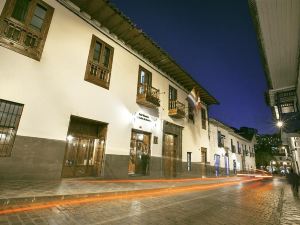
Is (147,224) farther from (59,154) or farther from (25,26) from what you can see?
(25,26)

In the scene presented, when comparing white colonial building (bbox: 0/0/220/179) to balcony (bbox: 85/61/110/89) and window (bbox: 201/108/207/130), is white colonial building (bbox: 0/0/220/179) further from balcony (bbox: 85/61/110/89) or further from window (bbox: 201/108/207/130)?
window (bbox: 201/108/207/130)

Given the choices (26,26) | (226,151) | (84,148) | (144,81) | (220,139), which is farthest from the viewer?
(226,151)

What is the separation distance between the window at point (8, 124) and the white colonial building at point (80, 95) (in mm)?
28

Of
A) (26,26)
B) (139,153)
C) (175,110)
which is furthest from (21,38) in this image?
(175,110)

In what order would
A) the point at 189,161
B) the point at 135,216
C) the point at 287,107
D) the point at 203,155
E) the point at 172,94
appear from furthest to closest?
the point at 203,155 < the point at 189,161 < the point at 172,94 < the point at 287,107 < the point at 135,216

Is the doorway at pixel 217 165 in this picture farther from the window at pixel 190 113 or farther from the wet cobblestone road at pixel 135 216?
the wet cobblestone road at pixel 135 216

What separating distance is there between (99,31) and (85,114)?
4.82 metres

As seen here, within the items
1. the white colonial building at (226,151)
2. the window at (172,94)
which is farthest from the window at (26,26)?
the white colonial building at (226,151)

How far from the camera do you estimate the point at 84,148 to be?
353 inches

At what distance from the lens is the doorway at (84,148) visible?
8328 millimetres

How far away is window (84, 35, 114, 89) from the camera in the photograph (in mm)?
9195

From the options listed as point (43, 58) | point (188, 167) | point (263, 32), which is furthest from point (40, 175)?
point (188, 167)

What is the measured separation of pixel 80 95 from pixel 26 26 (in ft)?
11.1

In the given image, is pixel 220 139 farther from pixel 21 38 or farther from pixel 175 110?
pixel 21 38
